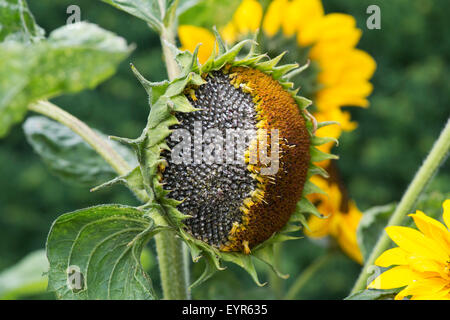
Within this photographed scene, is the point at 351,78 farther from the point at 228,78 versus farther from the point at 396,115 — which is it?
the point at 396,115

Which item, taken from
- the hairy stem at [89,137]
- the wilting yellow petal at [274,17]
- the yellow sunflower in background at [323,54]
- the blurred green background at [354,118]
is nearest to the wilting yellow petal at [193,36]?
the yellow sunflower in background at [323,54]

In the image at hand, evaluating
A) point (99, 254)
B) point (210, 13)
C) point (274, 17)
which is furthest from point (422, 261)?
point (274, 17)

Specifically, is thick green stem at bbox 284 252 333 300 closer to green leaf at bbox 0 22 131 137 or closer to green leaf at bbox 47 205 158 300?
green leaf at bbox 47 205 158 300

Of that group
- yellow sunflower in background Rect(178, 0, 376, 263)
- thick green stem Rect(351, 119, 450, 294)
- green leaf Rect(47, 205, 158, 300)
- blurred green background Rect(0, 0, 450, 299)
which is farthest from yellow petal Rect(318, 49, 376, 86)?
blurred green background Rect(0, 0, 450, 299)

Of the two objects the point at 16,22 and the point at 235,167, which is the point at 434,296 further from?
the point at 16,22

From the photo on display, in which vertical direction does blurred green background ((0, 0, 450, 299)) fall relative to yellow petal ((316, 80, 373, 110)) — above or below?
above

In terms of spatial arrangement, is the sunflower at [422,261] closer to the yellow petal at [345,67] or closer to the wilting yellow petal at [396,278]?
the wilting yellow petal at [396,278]
